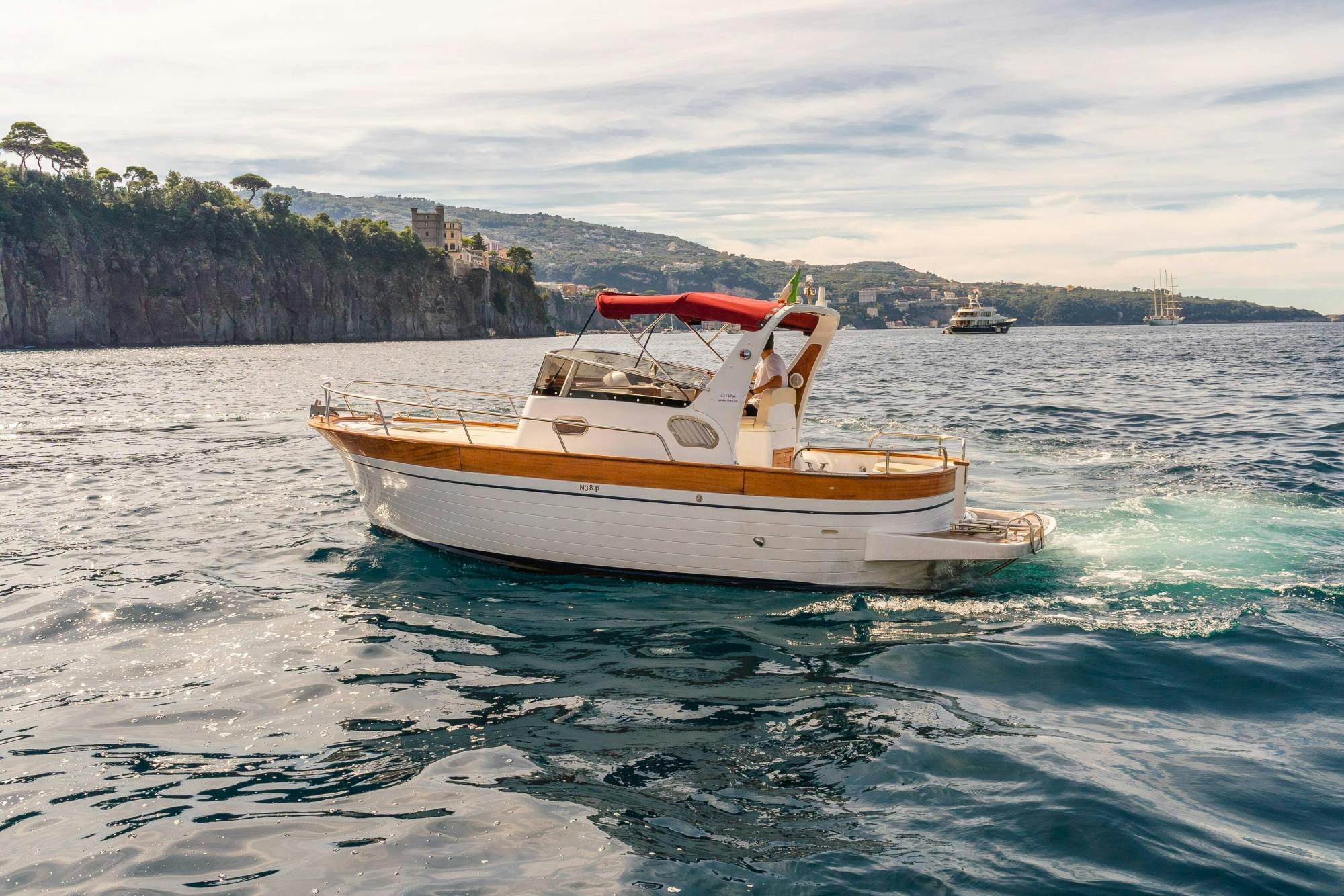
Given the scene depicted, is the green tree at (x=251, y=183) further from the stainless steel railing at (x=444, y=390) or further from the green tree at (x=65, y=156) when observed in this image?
the stainless steel railing at (x=444, y=390)

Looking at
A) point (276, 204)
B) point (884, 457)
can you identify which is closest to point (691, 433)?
point (884, 457)

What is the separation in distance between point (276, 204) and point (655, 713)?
16502 cm

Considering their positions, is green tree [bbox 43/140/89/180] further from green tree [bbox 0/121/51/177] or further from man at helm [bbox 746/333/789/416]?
man at helm [bbox 746/333/789/416]

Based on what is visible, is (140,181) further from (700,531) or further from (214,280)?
(700,531)

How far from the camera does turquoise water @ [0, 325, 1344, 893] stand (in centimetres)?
519

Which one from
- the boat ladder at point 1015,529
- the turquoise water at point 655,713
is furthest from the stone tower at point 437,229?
the boat ladder at point 1015,529

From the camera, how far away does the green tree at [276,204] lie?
15038 cm

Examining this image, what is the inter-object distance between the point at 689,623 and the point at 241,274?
145 metres

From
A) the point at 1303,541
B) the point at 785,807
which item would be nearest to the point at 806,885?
the point at 785,807

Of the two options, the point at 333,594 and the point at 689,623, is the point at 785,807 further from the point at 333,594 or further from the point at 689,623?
the point at 333,594

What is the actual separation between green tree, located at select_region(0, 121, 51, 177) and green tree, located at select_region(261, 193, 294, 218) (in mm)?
31423

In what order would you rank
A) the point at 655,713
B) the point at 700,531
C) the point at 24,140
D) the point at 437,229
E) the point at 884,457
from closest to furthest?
the point at 655,713
the point at 700,531
the point at 884,457
the point at 24,140
the point at 437,229

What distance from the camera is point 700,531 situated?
411 inches

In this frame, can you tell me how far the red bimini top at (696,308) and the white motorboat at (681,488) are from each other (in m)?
0.02
